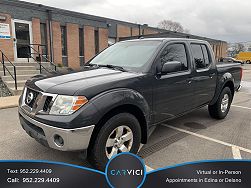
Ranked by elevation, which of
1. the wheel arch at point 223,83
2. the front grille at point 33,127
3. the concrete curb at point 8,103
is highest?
the wheel arch at point 223,83

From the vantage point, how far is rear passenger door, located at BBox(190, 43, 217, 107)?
4227 millimetres

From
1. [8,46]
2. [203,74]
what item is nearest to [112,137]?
[203,74]

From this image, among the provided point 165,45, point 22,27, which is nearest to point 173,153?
point 165,45

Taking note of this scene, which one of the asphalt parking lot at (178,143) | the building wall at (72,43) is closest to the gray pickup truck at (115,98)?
the asphalt parking lot at (178,143)

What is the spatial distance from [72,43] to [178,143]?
1411cm

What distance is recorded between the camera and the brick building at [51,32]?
1213cm

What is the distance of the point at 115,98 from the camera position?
8.72 feet

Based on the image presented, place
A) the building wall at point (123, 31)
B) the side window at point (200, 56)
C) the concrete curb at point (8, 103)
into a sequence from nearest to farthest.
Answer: the side window at point (200, 56) → the concrete curb at point (8, 103) → the building wall at point (123, 31)

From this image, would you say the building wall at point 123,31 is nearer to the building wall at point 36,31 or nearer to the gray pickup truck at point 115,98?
the building wall at point 36,31

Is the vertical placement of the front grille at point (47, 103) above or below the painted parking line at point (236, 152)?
above

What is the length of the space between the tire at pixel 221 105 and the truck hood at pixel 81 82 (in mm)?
3005

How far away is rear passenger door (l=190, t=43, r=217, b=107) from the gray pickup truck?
24 millimetres

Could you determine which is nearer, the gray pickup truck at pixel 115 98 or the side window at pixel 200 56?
the gray pickup truck at pixel 115 98

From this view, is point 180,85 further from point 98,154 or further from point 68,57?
point 68,57
